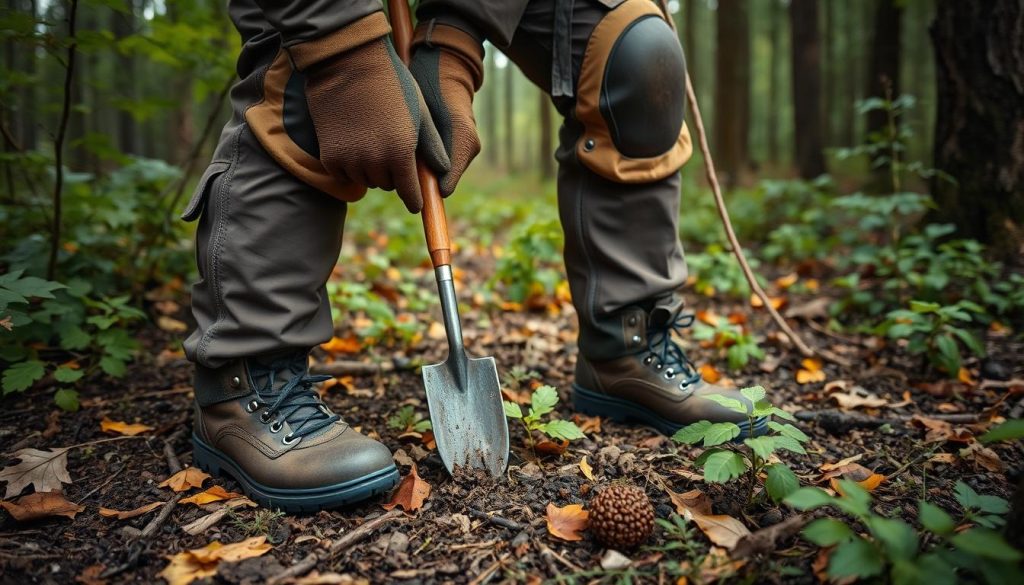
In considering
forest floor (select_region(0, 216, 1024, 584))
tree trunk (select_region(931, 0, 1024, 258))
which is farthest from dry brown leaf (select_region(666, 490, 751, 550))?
tree trunk (select_region(931, 0, 1024, 258))

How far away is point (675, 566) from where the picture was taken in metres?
1.15

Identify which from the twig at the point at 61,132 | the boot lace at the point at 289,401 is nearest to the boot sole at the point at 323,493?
the boot lace at the point at 289,401

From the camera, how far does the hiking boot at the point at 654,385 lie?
1.76 metres

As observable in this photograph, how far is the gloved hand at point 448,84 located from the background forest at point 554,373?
669mm

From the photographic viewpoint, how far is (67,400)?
184cm

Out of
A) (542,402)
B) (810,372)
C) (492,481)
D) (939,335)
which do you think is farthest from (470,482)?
(939,335)

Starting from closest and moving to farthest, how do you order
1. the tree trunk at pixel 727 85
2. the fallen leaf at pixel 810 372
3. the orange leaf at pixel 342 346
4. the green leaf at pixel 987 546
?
the green leaf at pixel 987 546 → the fallen leaf at pixel 810 372 → the orange leaf at pixel 342 346 → the tree trunk at pixel 727 85

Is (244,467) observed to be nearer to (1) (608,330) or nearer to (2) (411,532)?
(2) (411,532)

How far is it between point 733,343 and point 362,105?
6.02 ft

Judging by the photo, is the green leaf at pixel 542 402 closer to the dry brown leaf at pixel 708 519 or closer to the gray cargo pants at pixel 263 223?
the dry brown leaf at pixel 708 519

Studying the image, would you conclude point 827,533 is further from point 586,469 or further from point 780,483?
point 586,469

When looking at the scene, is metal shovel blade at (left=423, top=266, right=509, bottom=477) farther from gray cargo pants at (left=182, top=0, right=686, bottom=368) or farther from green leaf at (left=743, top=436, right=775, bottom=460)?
green leaf at (left=743, top=436, right=775, bottom=460)

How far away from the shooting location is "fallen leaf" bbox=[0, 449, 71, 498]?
1.43 meters

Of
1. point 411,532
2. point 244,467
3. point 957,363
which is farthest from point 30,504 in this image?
point 957,363
